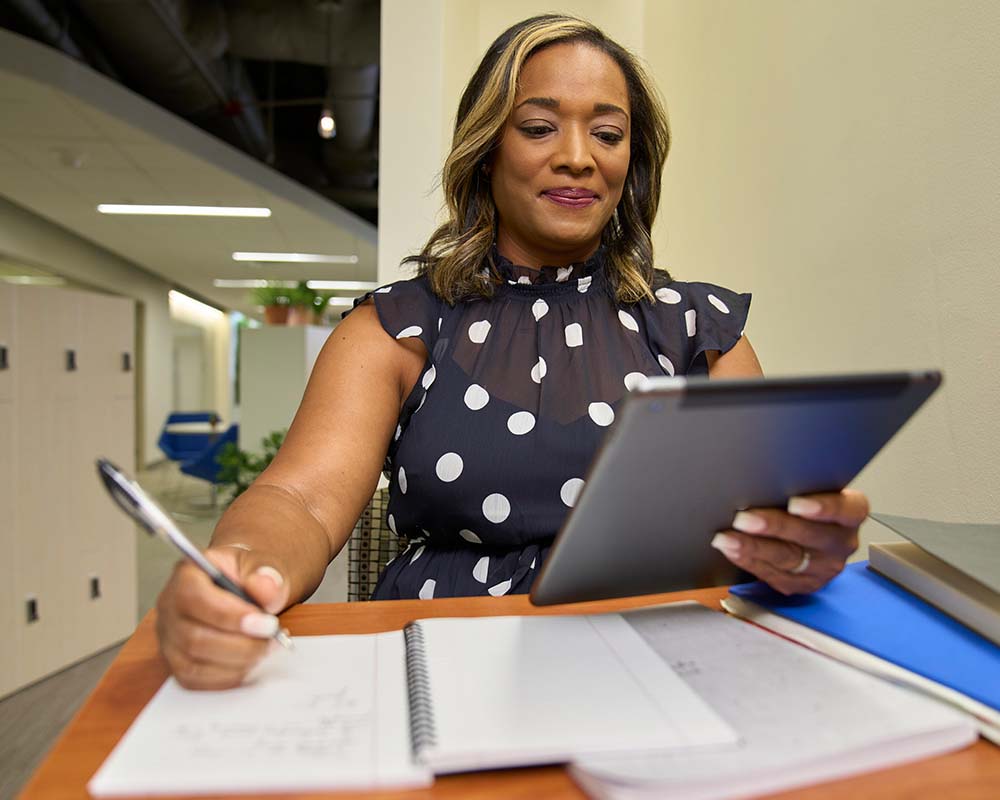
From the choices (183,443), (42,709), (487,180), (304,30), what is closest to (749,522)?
(487,180)

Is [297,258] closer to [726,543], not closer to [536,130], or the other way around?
[536,130]

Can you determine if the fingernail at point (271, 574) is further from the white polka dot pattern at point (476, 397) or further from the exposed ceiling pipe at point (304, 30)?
the exposed ceiling pipe at point (304, 30)

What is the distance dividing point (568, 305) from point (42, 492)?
3140mm

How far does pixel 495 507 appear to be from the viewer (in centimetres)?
116

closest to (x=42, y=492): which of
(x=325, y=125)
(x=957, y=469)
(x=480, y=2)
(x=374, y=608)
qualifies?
(x=480, y=2)

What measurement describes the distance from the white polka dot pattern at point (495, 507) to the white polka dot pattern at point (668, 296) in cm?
46

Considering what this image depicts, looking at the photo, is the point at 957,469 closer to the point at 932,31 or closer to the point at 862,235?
the point at 862,235

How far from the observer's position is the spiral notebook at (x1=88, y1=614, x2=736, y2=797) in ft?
1.49

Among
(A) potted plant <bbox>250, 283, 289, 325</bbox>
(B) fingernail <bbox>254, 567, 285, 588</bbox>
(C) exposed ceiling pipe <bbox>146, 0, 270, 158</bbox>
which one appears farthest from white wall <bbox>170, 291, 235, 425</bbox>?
(B) fingernail <bbox>254, 567, 285, 588</bbox>

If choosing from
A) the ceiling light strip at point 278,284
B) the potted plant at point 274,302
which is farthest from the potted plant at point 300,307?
the ceiling light strip at point 278,284

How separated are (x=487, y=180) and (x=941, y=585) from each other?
1025mm

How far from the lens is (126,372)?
4.20 meters

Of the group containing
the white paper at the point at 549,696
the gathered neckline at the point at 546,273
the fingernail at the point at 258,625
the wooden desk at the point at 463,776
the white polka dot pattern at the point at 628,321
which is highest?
the gathered neckline at the point at 546,273

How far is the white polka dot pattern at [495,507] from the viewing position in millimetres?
1155
